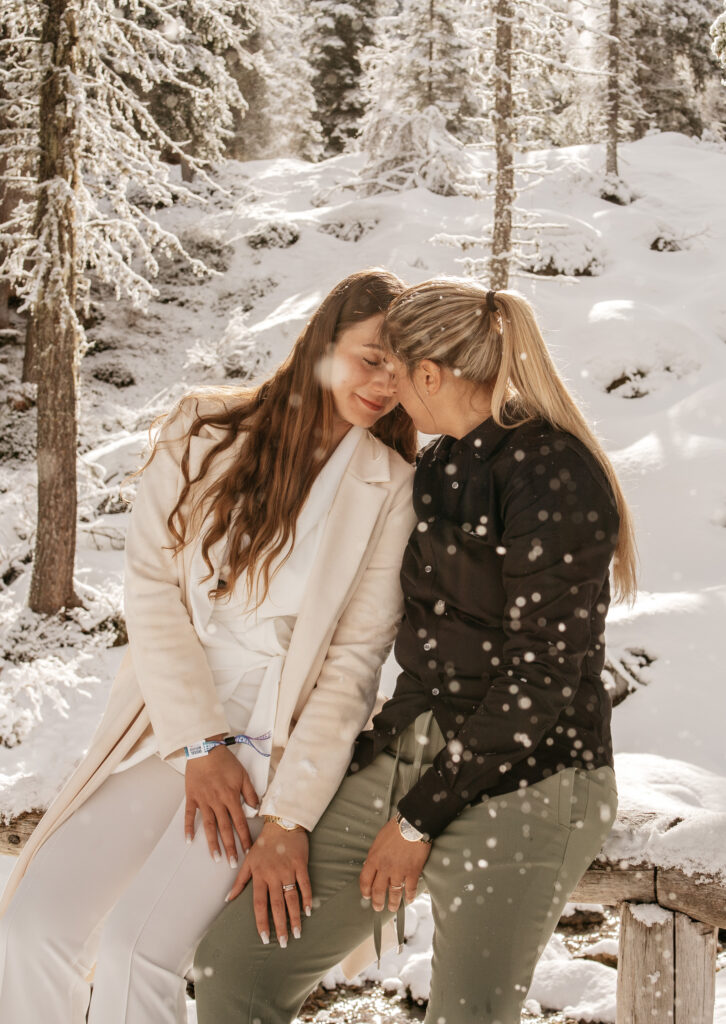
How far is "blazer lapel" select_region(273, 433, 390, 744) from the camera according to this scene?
8.39 feet

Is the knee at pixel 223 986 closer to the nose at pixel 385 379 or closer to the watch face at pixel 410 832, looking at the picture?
the watch face at pixel 410 832

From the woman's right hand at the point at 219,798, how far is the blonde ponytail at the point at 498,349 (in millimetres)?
1315

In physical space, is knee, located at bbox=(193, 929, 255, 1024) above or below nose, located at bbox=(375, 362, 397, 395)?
below

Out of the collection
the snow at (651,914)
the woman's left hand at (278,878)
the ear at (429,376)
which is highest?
the ear at (429,376)

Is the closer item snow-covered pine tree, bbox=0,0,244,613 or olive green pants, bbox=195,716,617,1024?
olive green pants, bbox=195,716,617,1024

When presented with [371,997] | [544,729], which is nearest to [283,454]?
[544,729]

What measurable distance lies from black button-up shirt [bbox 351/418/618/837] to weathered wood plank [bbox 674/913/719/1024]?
0.51 metres

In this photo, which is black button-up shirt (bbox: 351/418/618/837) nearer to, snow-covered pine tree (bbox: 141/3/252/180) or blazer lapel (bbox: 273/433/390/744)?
blazer lapel (bbox: 273/433/390/744)

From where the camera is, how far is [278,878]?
85.9 inches

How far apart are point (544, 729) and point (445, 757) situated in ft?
0.91

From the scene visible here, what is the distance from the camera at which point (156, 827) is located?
2.46 metres

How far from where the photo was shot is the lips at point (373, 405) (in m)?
2.81

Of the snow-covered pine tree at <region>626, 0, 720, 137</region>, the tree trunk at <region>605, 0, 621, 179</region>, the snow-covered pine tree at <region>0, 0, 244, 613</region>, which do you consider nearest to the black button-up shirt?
the snow-covered pine tree at <region>0, 0, 244, 613</region>

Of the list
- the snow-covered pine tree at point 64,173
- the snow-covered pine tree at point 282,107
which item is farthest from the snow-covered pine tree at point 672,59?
the snow-covered pine tree at point 64,173
